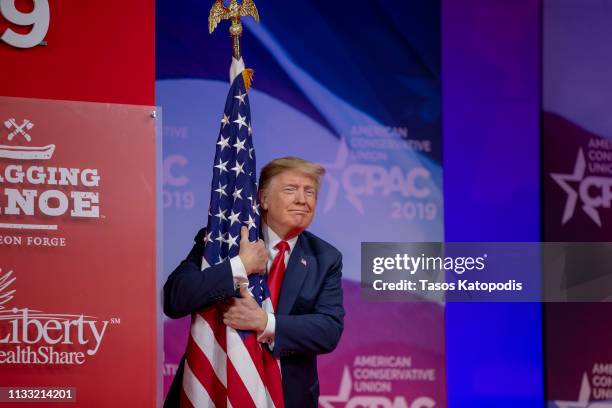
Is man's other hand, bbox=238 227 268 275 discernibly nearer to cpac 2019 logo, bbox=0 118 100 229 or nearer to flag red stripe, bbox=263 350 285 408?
flag red stripe, bbox=263 350 285 408

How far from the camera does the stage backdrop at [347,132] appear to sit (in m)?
4.28

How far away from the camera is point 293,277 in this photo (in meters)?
4.14

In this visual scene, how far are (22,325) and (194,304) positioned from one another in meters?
0.72

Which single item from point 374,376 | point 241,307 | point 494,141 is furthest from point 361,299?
point 494,141

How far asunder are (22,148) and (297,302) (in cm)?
136

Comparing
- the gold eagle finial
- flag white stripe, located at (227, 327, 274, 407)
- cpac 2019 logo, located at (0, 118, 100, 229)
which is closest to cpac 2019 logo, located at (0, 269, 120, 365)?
cpac 2019 logo, located at (0, 118, 100, 229)

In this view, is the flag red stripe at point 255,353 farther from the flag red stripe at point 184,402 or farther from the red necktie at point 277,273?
the flag red stripe at point 184,402

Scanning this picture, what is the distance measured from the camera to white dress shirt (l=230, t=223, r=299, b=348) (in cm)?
397

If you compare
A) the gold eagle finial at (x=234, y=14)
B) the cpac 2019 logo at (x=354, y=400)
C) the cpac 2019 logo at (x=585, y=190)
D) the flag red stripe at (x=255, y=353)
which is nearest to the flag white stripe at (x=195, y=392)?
the flag red stripe at (x=255, y=353)

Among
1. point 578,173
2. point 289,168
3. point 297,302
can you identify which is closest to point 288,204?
point 289,168

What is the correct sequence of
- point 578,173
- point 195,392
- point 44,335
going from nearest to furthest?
1. point 44,335
2. point 195,392
3. point 578,173

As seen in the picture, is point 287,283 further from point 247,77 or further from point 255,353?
point 247,77

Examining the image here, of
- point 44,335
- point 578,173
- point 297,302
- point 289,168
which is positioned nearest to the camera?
point 44,335

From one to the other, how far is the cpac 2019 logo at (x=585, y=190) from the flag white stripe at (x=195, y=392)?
2006 millimetres
